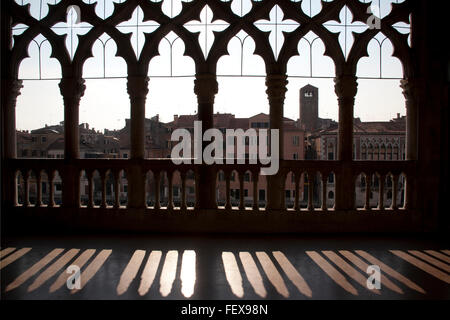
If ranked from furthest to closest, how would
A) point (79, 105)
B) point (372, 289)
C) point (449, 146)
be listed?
point (79, 105) < point (449, 146) < point (372, 289)

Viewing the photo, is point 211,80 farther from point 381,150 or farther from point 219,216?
point 381,150

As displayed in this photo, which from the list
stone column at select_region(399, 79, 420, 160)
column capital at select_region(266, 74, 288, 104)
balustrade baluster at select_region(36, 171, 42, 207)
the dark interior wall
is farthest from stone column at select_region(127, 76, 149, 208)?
the dark interior wall

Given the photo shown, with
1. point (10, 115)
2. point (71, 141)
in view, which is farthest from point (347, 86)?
point (10, 115)

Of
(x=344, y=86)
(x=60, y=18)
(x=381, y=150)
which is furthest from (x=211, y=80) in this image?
(x=381, y=150)

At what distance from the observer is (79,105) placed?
6.09 meters

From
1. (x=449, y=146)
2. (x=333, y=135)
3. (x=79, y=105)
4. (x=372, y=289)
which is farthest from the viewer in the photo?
(x=333, y=135)

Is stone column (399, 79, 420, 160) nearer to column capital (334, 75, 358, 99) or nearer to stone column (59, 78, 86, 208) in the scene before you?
column capital (334, 75, 358, 99)

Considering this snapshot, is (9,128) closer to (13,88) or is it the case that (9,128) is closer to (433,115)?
(13,88)

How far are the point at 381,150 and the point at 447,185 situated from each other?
3.91 ft

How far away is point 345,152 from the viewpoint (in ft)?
19.1

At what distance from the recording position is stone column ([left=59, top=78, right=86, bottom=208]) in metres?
5.98

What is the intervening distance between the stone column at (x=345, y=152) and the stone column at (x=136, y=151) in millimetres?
3407

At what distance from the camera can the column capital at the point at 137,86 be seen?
5836mm

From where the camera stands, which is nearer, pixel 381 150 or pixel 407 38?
pixel 407 38
